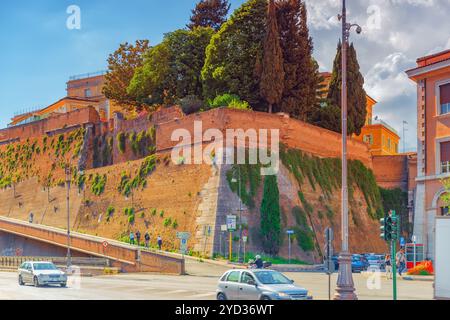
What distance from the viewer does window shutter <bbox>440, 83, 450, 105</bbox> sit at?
45.7 m

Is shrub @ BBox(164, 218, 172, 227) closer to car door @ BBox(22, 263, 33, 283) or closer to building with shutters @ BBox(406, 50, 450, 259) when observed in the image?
building with shutters @ BBox(406, 50, 450, 259)

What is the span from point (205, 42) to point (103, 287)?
37.8 metres

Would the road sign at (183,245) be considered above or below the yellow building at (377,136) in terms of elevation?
below

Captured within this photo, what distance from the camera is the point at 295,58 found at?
58000 millimetres

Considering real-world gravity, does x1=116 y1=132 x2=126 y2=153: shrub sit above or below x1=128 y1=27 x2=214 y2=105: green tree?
below

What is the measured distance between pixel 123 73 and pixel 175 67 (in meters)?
13.0

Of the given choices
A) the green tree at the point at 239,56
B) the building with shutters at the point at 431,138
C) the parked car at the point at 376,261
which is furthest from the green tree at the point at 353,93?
the parked car at the point at 376,261

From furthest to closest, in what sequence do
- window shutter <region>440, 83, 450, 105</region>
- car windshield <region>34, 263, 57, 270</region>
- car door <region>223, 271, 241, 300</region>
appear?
window shutter <region>440, 83, 450, 105</region> < car windshield <region>34, 263, 57, 270</region> < car door <region>223, 271, 241, 300</region>

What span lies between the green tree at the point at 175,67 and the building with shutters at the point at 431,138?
2156 centimetres

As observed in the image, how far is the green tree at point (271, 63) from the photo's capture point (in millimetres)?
54875

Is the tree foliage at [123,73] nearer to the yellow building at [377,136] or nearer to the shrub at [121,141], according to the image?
the shrub at [121,141]

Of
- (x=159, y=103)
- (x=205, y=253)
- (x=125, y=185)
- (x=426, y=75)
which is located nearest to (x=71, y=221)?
(x=125, y=185)

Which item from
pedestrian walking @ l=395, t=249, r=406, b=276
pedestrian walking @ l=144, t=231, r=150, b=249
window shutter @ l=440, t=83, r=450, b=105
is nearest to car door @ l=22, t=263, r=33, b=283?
pedestrian walking @ l=395, t=249, r=406, b=276

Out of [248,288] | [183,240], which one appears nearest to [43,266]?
[248,288]
